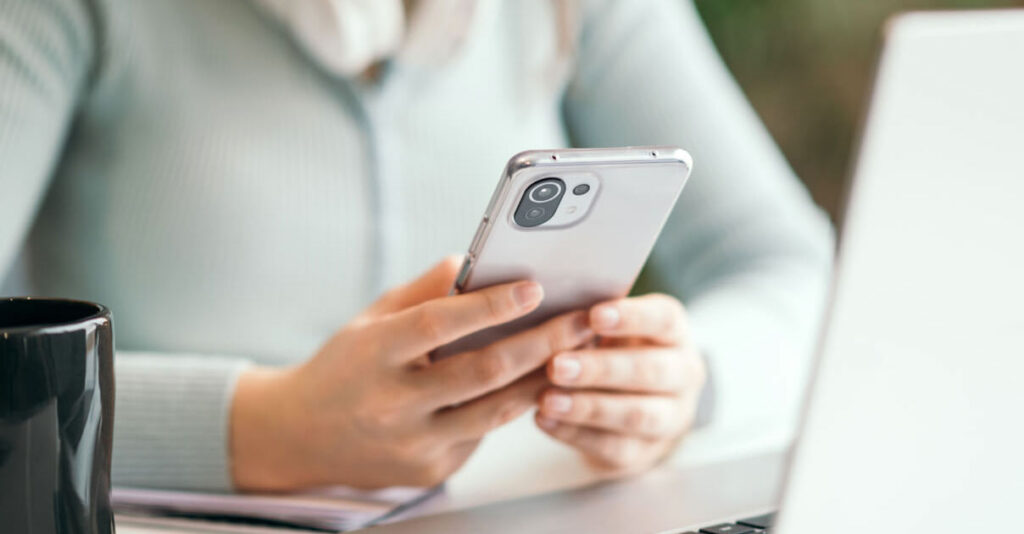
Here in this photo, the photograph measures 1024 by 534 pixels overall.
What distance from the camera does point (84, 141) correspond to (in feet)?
2.47

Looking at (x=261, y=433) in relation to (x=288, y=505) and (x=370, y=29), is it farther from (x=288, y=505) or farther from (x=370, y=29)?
(x=370, y=29)

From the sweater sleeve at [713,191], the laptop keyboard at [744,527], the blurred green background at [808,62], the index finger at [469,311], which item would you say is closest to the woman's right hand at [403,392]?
the index finger at [469,311]

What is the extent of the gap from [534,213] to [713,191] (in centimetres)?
47

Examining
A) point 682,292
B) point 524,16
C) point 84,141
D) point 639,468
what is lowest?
point 639,468

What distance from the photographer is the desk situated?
52cm

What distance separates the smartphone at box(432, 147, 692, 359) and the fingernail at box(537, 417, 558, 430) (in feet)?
0.18

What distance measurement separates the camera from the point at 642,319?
0.49 meters

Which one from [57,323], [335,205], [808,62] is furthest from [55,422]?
[808,62]

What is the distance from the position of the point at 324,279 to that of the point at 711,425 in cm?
31

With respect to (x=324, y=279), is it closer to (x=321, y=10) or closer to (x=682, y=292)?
(x=321, y=10)

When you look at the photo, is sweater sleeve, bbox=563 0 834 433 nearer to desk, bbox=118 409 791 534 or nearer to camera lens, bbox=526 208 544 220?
desk, bbox=118 409 791 534

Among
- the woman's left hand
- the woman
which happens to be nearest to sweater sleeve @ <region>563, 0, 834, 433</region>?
the woman

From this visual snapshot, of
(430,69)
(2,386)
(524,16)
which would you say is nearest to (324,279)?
(430,69)

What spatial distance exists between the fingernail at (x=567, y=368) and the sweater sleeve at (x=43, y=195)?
0.21 m
